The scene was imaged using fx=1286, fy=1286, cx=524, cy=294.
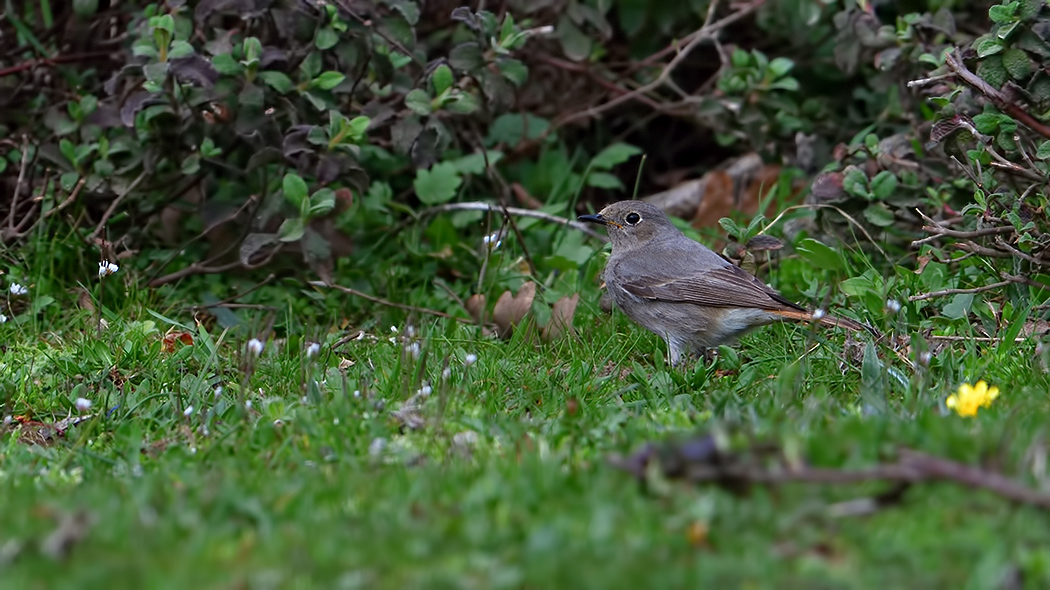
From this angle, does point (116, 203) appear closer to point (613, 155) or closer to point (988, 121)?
point (613, 155)

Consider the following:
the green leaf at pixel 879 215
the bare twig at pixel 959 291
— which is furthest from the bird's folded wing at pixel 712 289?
the green leaf at pixel 879 215

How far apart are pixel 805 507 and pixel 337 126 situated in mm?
4488

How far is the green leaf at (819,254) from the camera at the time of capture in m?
7.15

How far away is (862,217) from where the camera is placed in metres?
7.55

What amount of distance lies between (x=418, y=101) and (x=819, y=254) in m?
2.44

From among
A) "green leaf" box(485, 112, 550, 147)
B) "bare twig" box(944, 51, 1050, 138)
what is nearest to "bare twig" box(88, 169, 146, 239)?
"green leaf" box(485, 112, 550, 147)

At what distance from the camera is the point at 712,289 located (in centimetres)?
708

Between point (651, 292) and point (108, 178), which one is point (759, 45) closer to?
point (651, 292)

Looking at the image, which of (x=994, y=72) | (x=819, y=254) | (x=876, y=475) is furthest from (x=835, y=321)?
(x=876, y=475)

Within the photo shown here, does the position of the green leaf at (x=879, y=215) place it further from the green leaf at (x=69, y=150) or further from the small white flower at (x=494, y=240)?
the green leaf at (x=69, y=150)

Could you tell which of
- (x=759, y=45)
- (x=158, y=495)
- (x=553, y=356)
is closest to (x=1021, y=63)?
(x=553, y=356)

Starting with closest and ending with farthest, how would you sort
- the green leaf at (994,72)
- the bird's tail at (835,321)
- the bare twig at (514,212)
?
1. the bird's tail at (835,321)
2. the green leaf at (994,72)
3. the bare twig at (514,212)

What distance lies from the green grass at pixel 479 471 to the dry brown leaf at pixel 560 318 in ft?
1.14

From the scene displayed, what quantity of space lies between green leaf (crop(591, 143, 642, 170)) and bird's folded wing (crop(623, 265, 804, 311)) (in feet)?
6.58
